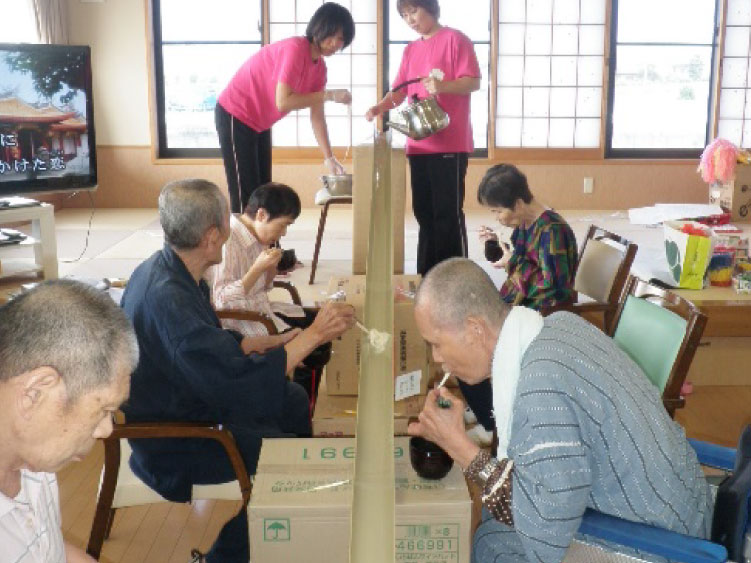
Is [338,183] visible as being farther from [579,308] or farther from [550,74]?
[550,74]

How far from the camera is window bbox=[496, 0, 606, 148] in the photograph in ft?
24.1

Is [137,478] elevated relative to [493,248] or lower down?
lower down

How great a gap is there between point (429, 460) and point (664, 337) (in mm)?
689

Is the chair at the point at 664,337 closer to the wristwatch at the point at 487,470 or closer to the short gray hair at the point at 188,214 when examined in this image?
the wristwatch at the point at 487,470

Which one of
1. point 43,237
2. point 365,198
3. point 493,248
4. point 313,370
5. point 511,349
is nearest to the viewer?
point 511,349

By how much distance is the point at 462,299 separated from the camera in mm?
1510

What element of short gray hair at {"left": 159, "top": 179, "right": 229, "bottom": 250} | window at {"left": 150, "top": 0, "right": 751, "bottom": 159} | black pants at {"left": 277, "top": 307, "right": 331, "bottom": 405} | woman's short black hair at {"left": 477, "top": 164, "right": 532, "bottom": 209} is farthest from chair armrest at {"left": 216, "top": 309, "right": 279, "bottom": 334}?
window at {"left": 150, "top": 0, "right": 751, "bottom": 159}

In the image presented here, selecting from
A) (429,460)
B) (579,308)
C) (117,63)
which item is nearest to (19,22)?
(117,63)

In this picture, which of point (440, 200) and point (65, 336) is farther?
point (440, 200)

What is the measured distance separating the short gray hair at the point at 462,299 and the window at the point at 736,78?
6.61m

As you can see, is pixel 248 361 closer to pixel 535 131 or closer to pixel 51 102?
pixel 51 102

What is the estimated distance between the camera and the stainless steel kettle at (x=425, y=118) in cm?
389

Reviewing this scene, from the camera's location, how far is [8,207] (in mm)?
4074

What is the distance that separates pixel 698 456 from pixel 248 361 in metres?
0.92
